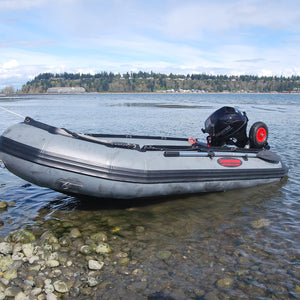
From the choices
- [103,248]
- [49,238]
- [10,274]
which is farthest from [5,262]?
[103,248]

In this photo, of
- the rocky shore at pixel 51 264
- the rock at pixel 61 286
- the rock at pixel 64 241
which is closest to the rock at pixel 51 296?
the rocky shore at pixel 51 264

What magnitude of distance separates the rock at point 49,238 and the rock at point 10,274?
70 centimetres

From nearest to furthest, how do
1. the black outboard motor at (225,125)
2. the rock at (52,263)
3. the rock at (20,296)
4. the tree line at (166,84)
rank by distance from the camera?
the rock at (20,296) → the rock at (52,263) → the black outboard motor at (225,125) → the tree line at (166,84)

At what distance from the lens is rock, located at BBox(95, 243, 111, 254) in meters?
3.98

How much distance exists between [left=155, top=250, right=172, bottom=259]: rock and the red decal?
2.42m

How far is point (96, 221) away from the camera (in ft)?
16.4

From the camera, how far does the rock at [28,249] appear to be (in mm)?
3783

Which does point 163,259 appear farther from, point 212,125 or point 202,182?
point 212,125

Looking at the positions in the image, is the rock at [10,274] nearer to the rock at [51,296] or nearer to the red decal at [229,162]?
the rock at [51,296]

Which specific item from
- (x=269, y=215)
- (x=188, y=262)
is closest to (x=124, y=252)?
(x=188, y=262)

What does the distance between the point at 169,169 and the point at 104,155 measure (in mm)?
1185

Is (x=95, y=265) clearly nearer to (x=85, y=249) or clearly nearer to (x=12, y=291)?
(x=85, y=249)

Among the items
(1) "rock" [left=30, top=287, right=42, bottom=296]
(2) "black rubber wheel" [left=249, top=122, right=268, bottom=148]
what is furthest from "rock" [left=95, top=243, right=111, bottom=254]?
(2) "black rubber wheel" [left=249, top=122, right=268, bottom=148]

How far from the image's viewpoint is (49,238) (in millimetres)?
4117
